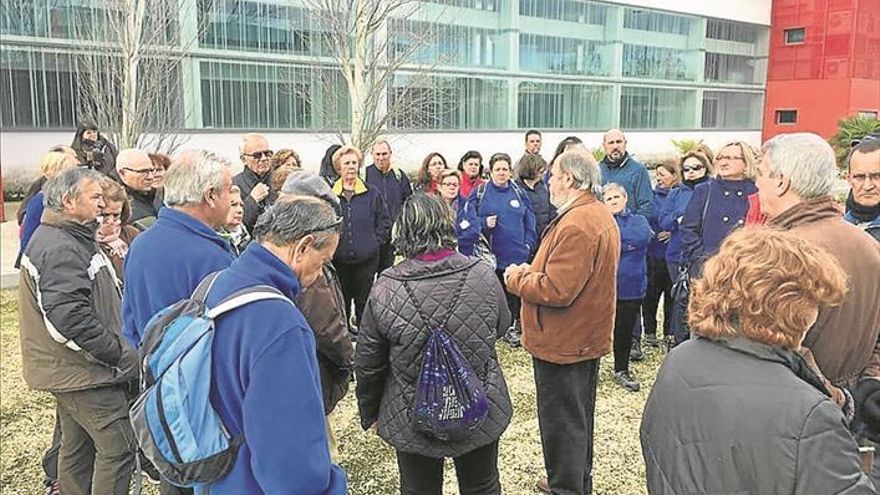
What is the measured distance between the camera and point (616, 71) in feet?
95.7

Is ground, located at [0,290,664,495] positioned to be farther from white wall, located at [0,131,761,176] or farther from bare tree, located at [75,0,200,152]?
bare tree, located at [75,0,200,152]

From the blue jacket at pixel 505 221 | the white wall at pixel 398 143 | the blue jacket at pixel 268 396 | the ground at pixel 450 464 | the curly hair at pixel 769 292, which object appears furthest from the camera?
the white wall at pixel 398 143

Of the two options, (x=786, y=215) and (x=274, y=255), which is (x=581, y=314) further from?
(x=274, y=255)

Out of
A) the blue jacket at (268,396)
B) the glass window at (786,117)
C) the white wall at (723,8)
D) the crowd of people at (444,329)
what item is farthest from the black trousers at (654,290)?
the glass window at (786,117)

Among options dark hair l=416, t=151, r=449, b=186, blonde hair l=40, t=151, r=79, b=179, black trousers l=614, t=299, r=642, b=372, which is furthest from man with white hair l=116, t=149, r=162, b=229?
black trousers l=614, t=299, r=642, b=372

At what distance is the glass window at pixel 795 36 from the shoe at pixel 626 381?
34476mm

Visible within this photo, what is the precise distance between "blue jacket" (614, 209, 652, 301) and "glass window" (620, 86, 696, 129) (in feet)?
83.3

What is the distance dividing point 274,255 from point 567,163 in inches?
72.0

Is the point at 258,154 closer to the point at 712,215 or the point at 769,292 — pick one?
the point at 712,215

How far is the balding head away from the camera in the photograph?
428 centimetres

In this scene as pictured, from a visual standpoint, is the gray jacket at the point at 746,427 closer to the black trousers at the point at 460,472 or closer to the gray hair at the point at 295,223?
the gray hair at the point at 295,223

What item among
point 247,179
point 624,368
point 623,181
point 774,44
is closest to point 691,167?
point 623,181

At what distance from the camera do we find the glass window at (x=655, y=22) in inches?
1155

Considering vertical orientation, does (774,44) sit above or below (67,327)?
above
